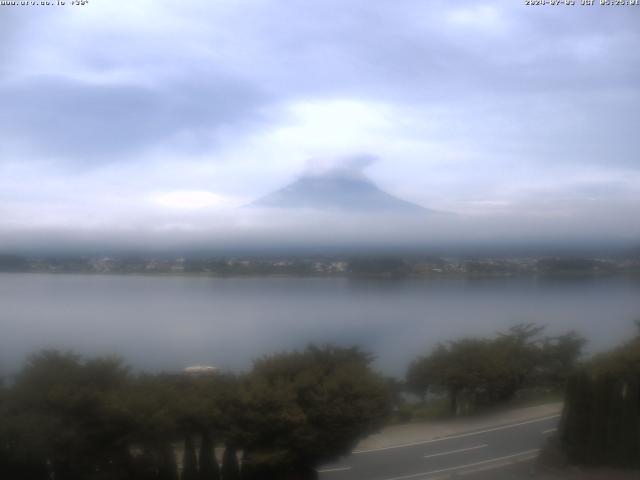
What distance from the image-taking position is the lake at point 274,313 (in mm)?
9195

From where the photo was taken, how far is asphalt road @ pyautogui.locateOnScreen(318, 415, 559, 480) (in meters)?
8.15

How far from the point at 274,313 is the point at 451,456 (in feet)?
14.6

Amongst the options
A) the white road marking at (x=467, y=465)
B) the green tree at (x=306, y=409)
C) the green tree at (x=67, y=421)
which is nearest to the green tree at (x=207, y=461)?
the green tree at (x=306, y=409)

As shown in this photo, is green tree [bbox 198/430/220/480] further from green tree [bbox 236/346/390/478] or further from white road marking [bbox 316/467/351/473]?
white road marking [bbox 316/467/351/473]

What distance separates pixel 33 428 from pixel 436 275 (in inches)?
320

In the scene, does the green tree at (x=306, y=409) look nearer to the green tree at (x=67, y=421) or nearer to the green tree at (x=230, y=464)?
the green tree at (x=230, y=464)

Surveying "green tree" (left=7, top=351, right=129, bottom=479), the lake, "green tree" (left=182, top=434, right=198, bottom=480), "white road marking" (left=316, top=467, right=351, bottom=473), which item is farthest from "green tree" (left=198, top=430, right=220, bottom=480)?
"white road marking" (left=316, top=467, right=351, bottom=473)

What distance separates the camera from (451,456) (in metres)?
8.55

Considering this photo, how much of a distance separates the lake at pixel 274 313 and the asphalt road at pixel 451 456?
1.31 meters

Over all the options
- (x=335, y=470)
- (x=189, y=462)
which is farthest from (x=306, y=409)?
(x=189, y=462)

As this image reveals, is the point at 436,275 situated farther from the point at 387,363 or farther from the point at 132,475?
the point at 132,475

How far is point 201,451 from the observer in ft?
25.3

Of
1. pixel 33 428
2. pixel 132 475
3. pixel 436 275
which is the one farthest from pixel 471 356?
pixel 33 428

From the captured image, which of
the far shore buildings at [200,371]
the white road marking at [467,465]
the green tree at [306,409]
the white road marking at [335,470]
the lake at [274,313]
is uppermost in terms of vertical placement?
the lake at [274,313]
